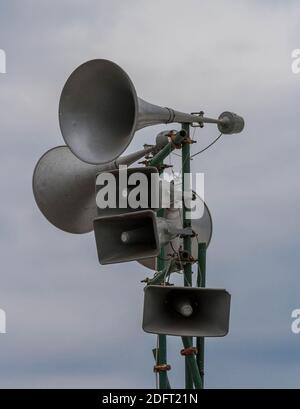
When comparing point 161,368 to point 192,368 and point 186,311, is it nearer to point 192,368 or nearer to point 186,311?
point 192,368

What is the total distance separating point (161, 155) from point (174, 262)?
115 cm

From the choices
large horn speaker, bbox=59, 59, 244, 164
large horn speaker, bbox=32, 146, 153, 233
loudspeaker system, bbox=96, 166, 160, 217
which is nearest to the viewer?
loudspeaker system, bbox=96, 166, 160, 217

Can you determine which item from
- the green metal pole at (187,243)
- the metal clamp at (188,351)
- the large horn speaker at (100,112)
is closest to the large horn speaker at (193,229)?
the green metal pole at (187,243)

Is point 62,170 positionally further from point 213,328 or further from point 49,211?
point 213,328

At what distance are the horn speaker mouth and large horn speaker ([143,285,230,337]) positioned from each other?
4.67ft

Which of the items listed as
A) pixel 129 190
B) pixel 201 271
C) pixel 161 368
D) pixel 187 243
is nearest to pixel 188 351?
pixel 161 368

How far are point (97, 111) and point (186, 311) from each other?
221 cm

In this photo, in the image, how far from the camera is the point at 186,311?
→ 32.1 feet

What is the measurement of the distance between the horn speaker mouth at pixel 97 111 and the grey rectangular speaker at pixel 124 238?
0.71 metres

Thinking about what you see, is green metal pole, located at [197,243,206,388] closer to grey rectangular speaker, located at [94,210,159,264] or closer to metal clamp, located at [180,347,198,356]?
metal clamp, located at [180,347,198,356]

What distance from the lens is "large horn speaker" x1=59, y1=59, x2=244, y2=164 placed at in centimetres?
1020

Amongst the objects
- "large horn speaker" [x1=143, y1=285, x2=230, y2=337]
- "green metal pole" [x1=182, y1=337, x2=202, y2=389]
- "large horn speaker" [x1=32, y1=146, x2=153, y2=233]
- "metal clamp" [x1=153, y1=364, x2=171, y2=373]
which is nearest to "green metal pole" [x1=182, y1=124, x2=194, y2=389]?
"green metal pole" [x1=182, y1=337, x2=202, y2=389]

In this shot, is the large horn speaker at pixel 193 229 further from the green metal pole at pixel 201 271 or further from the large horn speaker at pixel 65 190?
the large horn speaker at pixel 65 190

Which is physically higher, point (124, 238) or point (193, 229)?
point (193, 229)
